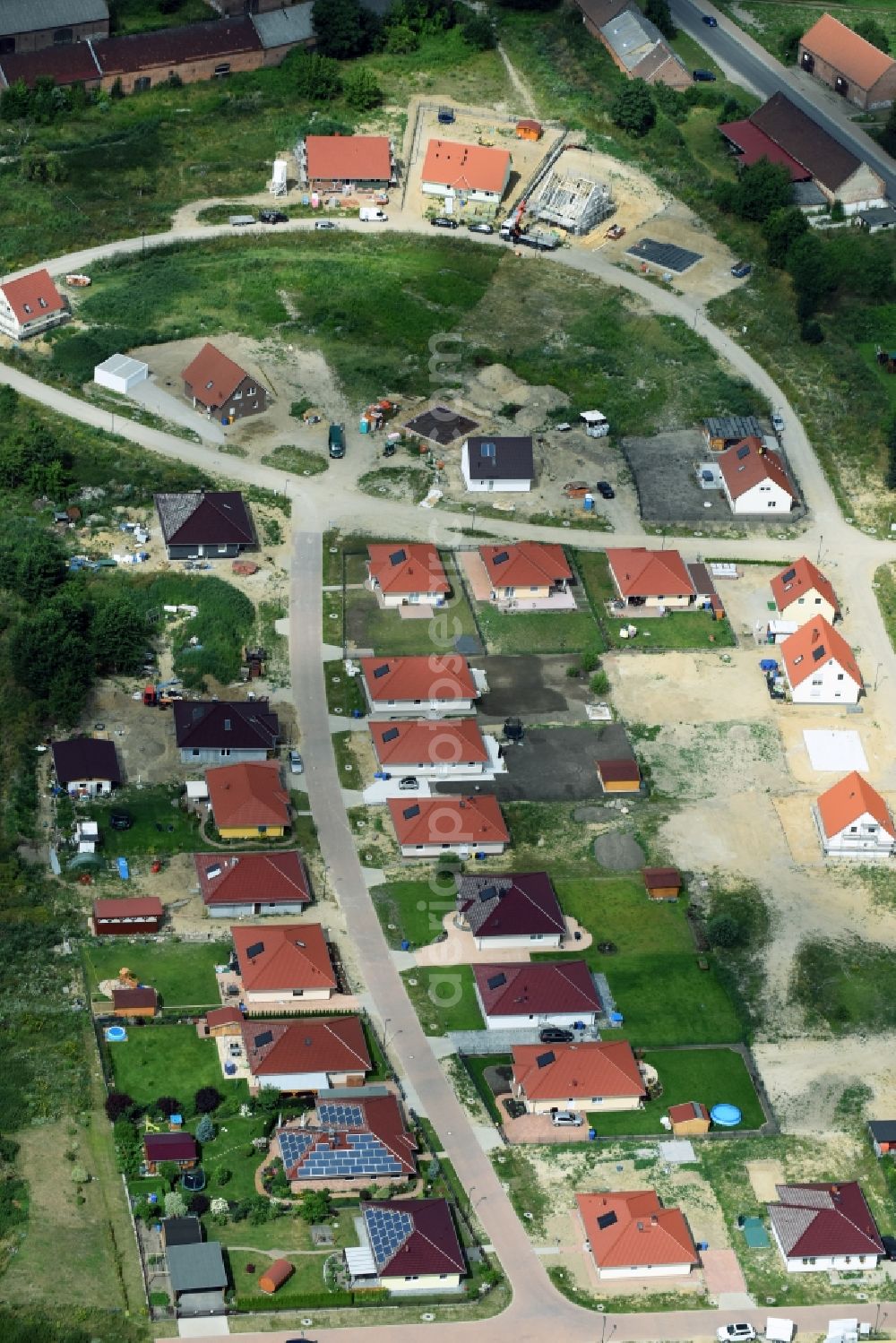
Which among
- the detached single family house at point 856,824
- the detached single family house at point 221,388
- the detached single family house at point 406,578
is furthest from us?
the detached single family house at point 221,388

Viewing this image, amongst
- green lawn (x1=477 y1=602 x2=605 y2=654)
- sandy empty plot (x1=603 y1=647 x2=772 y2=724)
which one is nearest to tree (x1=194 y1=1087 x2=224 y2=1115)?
sandy empty plot (x1=603 y1=647 x2=772 y2=724)

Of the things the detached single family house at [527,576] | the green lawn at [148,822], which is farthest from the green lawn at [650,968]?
the detached single family house at [527,576]

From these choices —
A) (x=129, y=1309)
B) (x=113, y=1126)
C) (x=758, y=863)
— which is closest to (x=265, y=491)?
(x=758, y=863)

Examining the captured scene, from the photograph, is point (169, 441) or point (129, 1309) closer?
point (129, 1309)

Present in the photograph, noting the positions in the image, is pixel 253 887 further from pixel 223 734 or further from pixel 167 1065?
pixel 223 734

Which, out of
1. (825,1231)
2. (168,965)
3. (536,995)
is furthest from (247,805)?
(825,1231)

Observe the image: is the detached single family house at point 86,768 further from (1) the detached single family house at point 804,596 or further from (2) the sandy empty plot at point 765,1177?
(1) the detached single family house at point 804,596

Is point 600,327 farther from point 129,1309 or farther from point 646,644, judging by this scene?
point 129,1309
